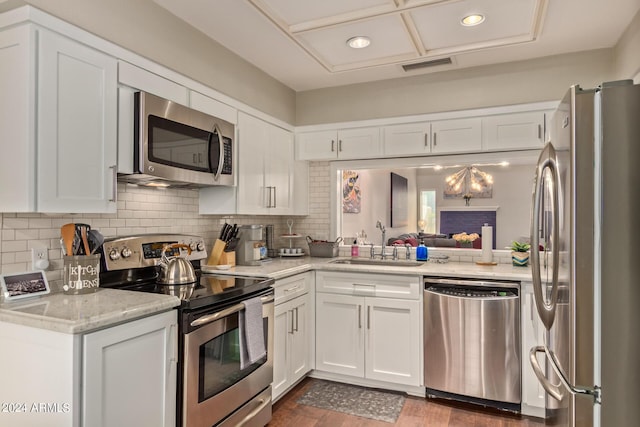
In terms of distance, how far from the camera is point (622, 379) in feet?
3.84

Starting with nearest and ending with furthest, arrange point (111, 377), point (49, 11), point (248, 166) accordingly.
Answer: point (111, 377)
point (49, 11)
point (248, 166)

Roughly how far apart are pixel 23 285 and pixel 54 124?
72 centimetres

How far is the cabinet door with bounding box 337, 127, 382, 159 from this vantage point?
3693 millimetres

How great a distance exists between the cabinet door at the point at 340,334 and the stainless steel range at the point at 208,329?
74 centimetres

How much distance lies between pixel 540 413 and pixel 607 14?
8.51ft

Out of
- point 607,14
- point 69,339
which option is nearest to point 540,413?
point 607,14

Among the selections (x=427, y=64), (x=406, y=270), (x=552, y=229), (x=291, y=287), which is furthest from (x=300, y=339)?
(x=427, y=64)

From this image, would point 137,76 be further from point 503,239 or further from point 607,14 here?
point 503,239

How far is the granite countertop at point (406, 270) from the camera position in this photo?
2783 millimetres

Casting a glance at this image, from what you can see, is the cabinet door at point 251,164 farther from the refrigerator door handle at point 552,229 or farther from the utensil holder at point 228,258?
the refrigerator door handle at point 552,229

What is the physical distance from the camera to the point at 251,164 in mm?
3189

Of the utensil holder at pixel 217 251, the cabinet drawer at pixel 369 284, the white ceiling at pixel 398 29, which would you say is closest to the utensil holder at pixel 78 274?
the utensil holder at pixel 217 251

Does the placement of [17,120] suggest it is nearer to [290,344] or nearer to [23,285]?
[23,285]

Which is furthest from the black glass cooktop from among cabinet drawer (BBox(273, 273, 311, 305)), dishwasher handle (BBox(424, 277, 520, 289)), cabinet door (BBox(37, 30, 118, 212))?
dishwasher handle (BBox(424, 277, 520, 289))
